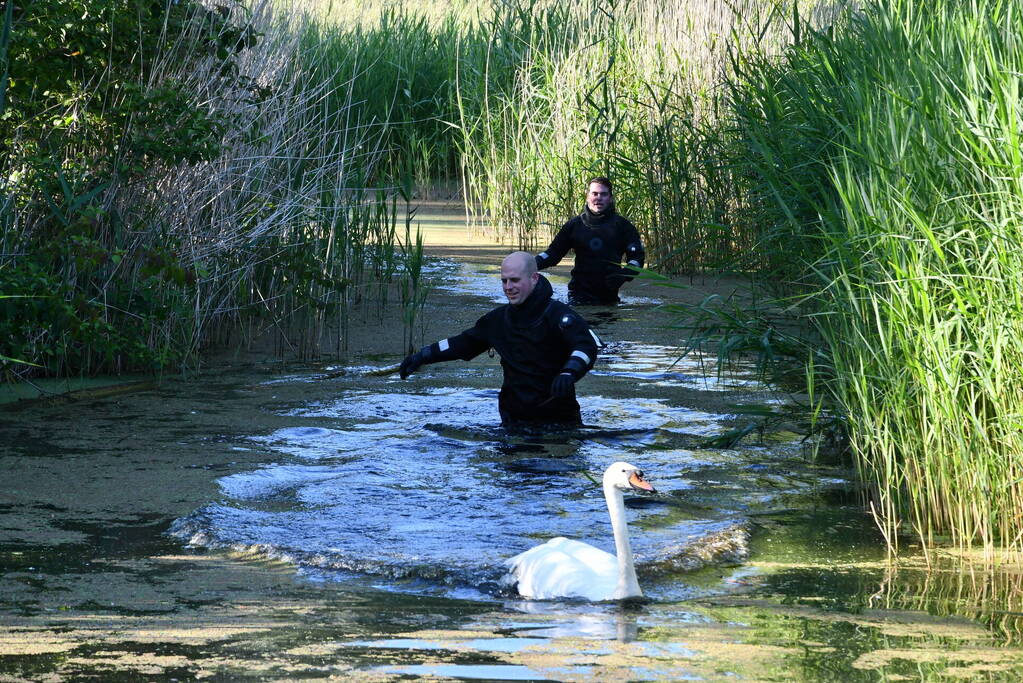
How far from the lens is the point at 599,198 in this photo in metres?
12.2

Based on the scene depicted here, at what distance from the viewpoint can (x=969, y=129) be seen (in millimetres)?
5609

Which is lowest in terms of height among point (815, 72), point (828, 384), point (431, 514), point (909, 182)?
point (431, 514)

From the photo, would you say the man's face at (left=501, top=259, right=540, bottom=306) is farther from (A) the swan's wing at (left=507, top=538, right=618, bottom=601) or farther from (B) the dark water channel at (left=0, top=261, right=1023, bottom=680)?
(A) the swan's wing at (left=507, top=538, right=618, bottom=601)

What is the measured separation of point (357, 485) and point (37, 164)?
291 cm

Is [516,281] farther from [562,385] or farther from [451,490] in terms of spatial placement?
[451,490]

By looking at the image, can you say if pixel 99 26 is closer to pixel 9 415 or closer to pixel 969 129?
pixel 9 415

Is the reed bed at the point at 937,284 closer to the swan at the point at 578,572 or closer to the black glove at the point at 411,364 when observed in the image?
the swan at the point at 578,572

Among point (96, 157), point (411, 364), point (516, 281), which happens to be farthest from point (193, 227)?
point (516, 281)

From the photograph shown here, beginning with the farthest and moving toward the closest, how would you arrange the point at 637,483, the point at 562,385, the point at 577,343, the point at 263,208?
1. the point at 263,208
2. the point at 577,343
3. the point at 562,385
4. the point at 637,483

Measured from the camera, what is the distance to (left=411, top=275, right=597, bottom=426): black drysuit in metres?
7.95

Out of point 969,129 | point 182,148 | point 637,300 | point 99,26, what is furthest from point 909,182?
point 637,300

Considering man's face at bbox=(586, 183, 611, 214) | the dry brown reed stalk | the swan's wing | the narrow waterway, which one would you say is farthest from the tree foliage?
man's face at bbox=(586, 183, 611, 214)

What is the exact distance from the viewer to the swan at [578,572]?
4.97 metres

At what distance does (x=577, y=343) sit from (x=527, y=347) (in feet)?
1.21
